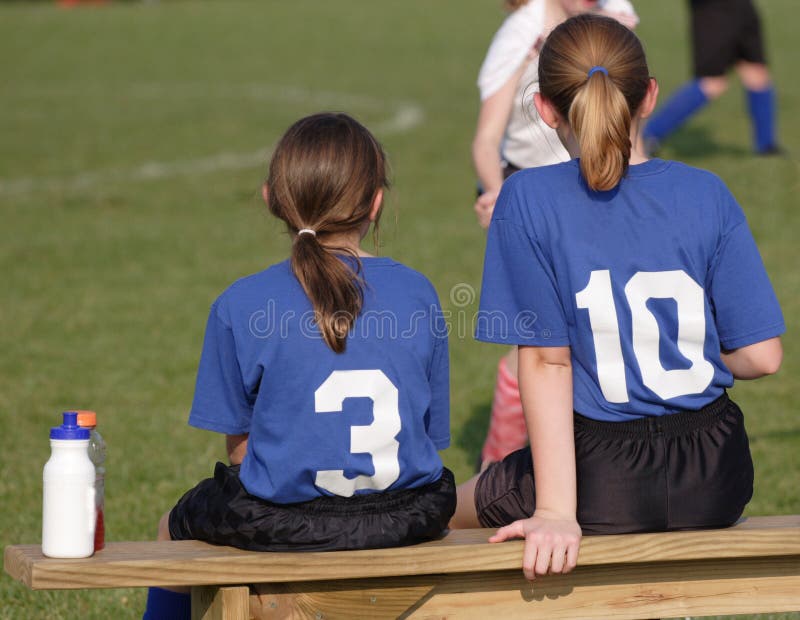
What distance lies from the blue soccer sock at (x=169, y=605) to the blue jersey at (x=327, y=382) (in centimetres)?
48

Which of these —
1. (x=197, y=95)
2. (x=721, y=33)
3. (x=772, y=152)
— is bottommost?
(x=772, y=152)

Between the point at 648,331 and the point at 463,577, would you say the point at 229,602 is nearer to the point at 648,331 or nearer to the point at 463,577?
the point at 463,577

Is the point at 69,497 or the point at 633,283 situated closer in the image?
the point at 69,497

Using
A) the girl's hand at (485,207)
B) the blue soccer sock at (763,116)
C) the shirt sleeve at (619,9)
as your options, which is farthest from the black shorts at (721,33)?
the girl's hand at (485,207)

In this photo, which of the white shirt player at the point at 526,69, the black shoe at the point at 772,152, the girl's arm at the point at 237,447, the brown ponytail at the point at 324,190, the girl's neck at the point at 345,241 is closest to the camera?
the brown ponytail at the point at 324,190

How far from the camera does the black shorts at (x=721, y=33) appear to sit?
1067 centimetres

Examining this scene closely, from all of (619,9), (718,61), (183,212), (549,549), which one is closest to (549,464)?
(549,549)

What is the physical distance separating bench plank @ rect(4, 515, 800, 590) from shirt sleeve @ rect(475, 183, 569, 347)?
0.44 metres

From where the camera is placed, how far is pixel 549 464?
288 cm

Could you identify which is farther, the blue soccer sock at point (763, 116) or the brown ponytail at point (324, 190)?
the blue soccer sock at point (763, 116)

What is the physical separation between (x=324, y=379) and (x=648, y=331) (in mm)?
702

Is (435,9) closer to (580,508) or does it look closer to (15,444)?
(15,444)

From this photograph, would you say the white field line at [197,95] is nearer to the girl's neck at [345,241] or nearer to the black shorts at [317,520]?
the girl's neck at [345,241]

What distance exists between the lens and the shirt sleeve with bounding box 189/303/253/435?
2.90 meters
